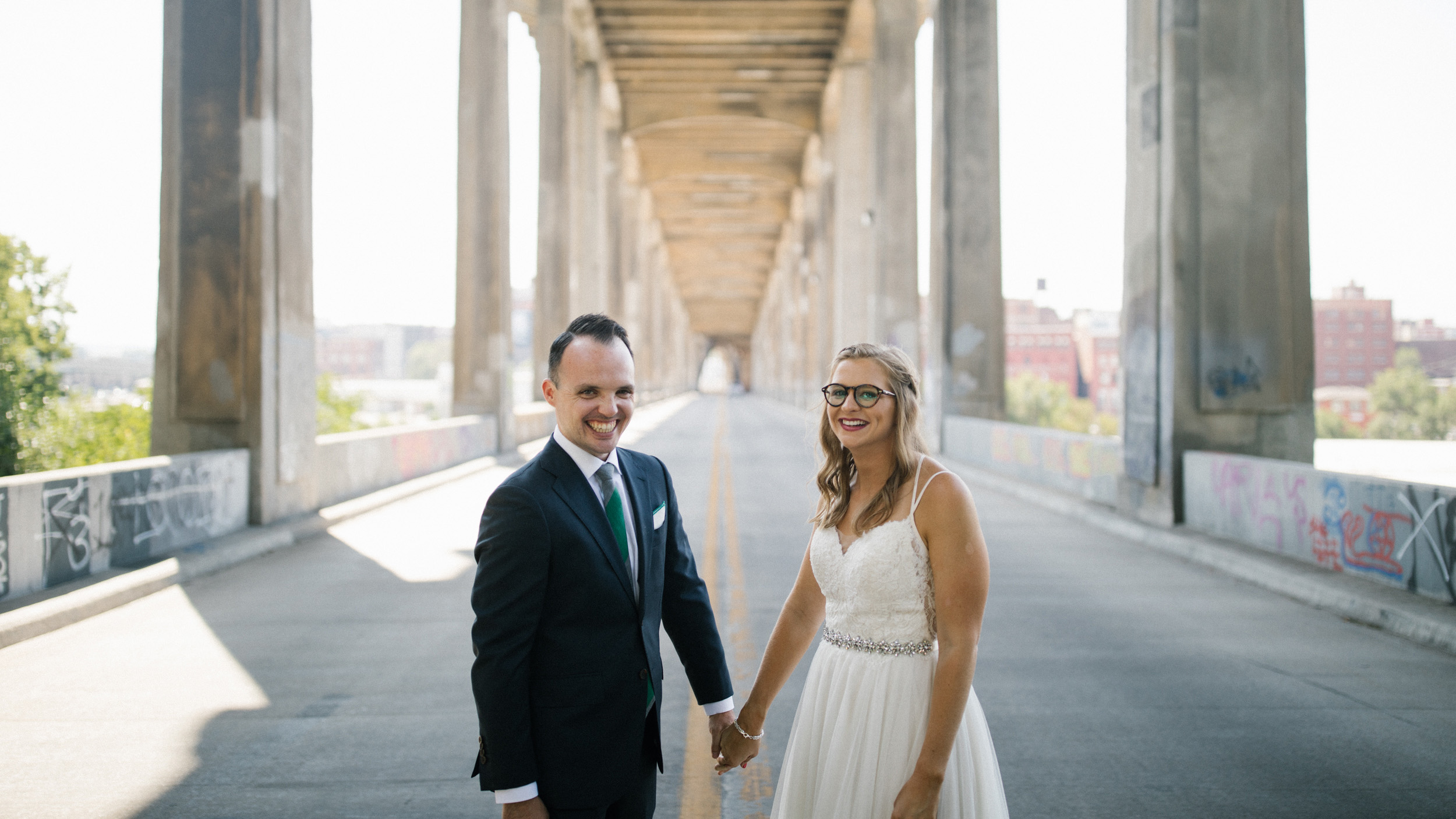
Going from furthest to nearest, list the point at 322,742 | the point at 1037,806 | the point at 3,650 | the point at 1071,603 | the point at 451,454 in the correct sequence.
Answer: the point at 451,454 < the point at 1071,603 < the point at 3,650 < the point at 322,742 < the point at 1037,806

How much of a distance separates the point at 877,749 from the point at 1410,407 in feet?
238

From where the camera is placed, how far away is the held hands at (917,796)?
7.34 feet

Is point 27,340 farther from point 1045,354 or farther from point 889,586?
point 1045,354

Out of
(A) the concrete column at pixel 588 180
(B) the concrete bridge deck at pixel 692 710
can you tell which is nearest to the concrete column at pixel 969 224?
(B) the concrete bridge deck at pixel 692 710

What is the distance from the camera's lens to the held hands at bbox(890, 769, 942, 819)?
88.0 inches

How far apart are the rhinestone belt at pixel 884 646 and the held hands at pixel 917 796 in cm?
29

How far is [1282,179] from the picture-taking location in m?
10.8

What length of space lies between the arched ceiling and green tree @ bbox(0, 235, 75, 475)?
73.4ft

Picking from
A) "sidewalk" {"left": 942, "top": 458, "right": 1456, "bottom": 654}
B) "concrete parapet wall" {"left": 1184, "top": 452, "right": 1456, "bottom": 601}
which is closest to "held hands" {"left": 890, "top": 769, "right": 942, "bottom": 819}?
"sidewalk" {"left": 942, "top": 458, "right": 1456, "bottom": 654}

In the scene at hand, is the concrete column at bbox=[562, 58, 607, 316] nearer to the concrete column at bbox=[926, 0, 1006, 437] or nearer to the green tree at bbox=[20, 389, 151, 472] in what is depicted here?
the concrete column at bbox=[926, 0, 1006, 437]

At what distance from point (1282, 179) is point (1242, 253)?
0.97 m

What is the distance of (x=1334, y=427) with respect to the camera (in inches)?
2410

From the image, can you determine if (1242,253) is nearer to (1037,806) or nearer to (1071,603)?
(1071,603)

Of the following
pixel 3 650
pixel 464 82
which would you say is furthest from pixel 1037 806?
pixel 464 82
